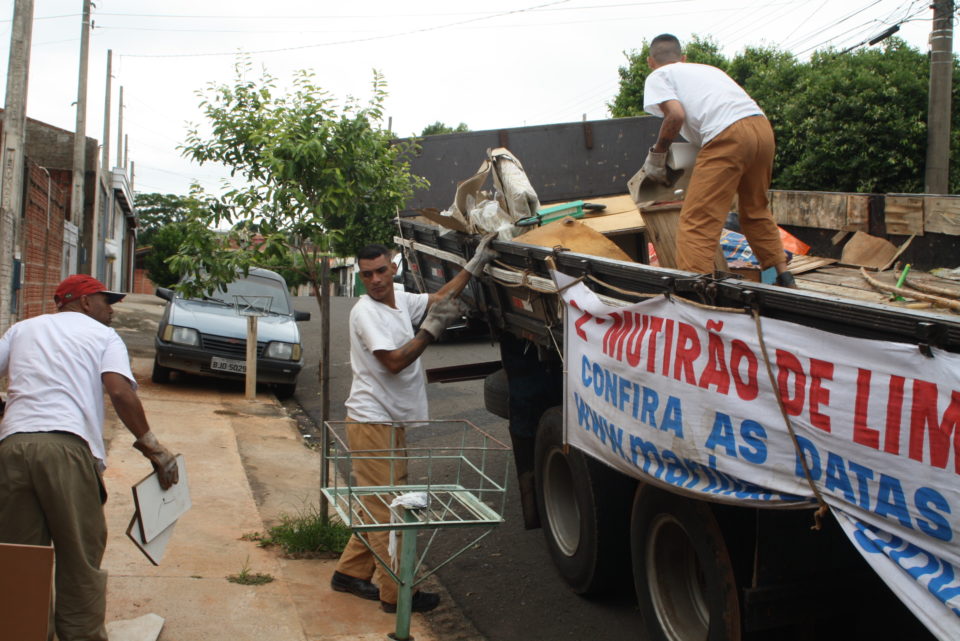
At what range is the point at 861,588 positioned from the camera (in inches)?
130

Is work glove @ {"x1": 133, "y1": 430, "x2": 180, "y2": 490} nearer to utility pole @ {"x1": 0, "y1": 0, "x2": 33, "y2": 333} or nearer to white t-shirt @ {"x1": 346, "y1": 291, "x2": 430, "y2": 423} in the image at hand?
white t-shirt @ {"x1": 346, "y1": 291, "x2": 430, "y2": 423}

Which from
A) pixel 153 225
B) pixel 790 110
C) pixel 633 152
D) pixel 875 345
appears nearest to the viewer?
pixel 875 345

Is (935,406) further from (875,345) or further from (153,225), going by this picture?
(153,225)

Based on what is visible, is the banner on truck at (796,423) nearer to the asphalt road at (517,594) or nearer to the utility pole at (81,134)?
the asphalt road at (517,594)

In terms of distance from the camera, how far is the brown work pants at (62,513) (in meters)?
3.57

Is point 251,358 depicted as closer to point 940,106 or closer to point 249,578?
point 249,578

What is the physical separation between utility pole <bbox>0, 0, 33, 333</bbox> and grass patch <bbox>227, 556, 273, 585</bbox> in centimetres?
656

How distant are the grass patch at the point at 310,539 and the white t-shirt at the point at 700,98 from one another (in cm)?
312

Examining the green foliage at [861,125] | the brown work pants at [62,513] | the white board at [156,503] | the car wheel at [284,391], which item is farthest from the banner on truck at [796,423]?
the green foliage at [861,125]

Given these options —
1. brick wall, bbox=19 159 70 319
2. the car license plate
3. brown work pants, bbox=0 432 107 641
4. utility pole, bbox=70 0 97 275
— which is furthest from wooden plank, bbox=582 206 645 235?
utility pole, bbox=70 0 97 275

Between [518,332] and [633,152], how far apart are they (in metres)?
3.06

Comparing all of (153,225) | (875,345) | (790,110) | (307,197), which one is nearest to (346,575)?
(307,197)

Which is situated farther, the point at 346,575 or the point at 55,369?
the point at 346,575

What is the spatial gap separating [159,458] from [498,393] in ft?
8.75
